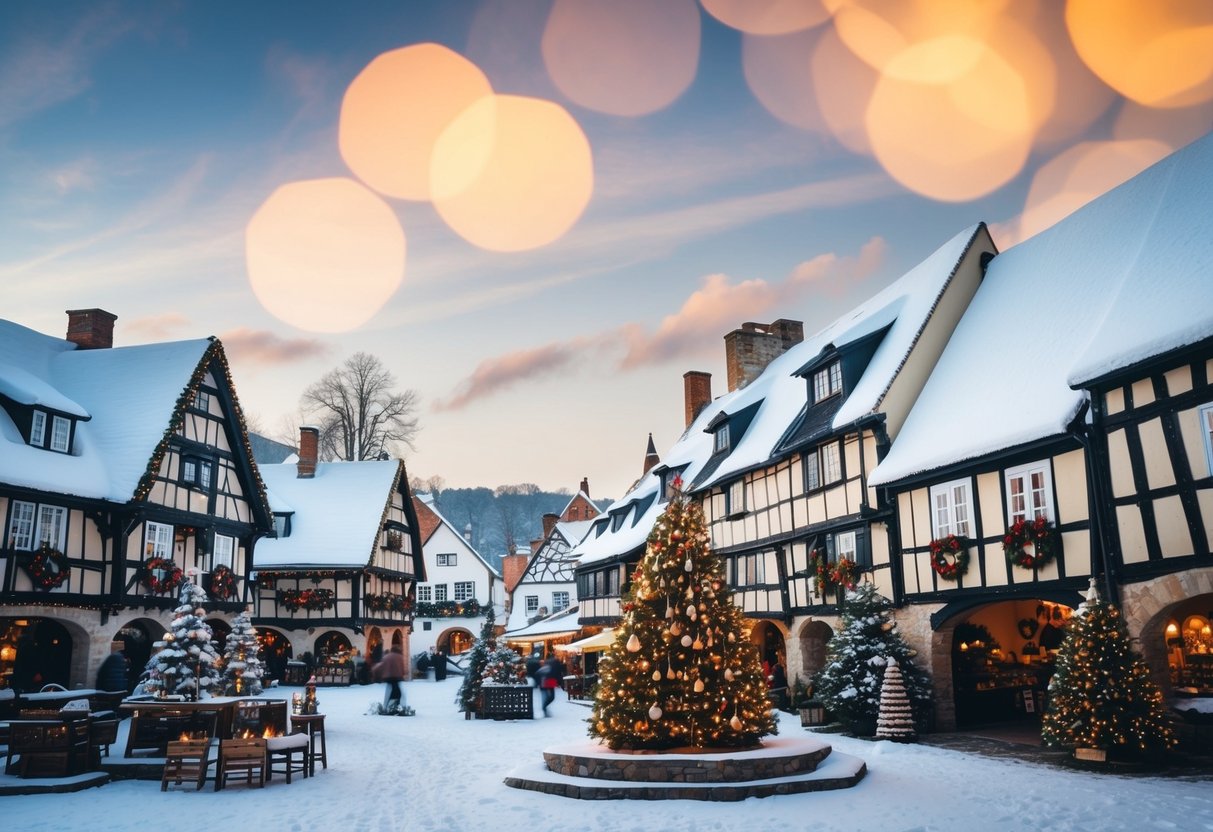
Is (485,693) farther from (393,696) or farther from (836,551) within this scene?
(836,551)

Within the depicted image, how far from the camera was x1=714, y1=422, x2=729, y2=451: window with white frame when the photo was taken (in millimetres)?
27516

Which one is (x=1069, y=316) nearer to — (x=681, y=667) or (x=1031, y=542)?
(x=1031, y=542)

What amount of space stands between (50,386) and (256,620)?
50.3 ft

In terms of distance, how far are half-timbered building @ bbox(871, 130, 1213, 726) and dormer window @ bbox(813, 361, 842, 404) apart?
2.78 meters

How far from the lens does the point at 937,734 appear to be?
56.1 ft

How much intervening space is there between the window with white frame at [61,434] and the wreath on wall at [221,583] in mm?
5870

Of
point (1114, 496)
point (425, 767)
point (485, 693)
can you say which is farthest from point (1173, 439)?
point (485, 693)

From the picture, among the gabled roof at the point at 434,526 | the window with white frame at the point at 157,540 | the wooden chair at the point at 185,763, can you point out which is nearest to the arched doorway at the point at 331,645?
the window with white frame at the point at 157,540

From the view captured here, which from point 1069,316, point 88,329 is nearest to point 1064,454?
point 1069,316

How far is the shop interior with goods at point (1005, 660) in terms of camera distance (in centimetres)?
1919

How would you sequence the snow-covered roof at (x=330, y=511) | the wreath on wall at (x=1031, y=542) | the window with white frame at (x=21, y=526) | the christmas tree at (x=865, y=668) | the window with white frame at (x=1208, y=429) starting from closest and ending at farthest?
1. the window with white frame at (x=1208, y=429)
2. the wreath on wall at (x=1031, y=542)
3. the christmas tree at (x=865, y=668)
4. the window with white frame at (x=21, y=526)
5. the snow-covered roof at (x=330, y=511)

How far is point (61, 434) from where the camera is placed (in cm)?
2238

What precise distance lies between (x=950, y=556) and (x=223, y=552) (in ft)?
70.4

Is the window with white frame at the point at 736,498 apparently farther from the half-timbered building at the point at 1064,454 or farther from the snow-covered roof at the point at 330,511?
the snow-covered roof at the point at 330,511
